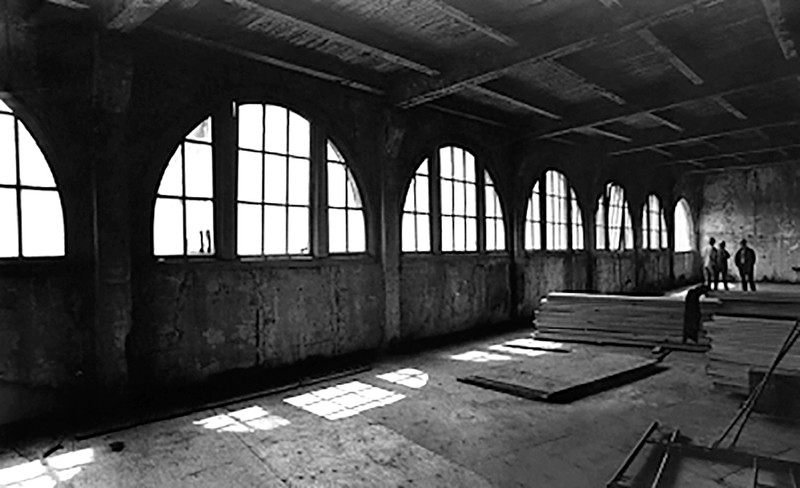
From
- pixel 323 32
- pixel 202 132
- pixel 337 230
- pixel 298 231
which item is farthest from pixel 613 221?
pixel 202 132

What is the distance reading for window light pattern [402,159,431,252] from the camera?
7762 millimetres

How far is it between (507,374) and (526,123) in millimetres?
5142

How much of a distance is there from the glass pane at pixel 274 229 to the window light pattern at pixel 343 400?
1.73 m

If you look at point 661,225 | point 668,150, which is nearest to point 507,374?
point 668,150

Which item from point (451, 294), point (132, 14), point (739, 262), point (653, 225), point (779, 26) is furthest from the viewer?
point (653, 225)

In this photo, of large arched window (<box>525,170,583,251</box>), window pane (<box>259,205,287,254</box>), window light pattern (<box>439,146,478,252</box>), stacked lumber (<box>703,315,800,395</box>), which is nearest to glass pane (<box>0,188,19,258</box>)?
window pane (<box>259,205,287,254</box>)

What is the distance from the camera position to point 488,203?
30.5 ft

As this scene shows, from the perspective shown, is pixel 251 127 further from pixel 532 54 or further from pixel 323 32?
pixel 532 54

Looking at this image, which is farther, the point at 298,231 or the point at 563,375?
the point at 298,231

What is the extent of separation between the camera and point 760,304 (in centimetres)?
617

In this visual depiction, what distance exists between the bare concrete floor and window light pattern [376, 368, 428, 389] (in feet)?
0.42

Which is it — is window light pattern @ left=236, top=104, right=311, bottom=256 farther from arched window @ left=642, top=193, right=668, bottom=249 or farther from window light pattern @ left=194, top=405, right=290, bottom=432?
arched window @ left=642, top=193, right=668, bottom=249

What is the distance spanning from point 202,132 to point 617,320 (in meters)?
6.32

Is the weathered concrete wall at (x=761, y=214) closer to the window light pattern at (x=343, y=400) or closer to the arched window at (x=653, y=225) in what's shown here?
the arched window at (x=653, y=225)
